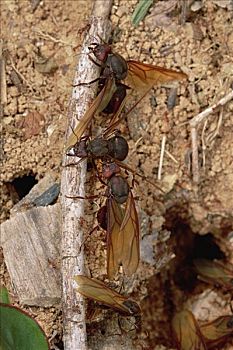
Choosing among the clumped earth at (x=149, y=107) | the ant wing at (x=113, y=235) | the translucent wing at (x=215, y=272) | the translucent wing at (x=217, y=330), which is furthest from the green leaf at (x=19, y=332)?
the translucent wing at (x=215, y=272)

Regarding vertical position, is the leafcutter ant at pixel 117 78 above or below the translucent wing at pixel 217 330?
above

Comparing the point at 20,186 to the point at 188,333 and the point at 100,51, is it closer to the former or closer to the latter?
the point at 100,51

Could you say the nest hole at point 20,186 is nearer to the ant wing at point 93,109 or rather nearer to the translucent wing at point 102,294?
the ant wing at point 93,109

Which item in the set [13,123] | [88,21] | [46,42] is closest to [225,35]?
[88,21]

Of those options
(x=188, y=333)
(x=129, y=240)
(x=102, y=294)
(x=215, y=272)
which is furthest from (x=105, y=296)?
(x=215, y=272)

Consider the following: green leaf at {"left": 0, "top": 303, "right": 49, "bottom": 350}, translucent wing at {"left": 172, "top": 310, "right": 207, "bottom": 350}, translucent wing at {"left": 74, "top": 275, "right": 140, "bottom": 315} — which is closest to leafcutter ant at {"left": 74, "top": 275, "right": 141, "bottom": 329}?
translucent wing at {"left": 74, "top": 275, "right": 140, "bottom": 315}

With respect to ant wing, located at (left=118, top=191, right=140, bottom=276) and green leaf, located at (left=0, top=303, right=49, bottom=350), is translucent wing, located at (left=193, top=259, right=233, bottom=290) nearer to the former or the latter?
ant wing, located at (left=118, top=191, right=140, bottom=276)
